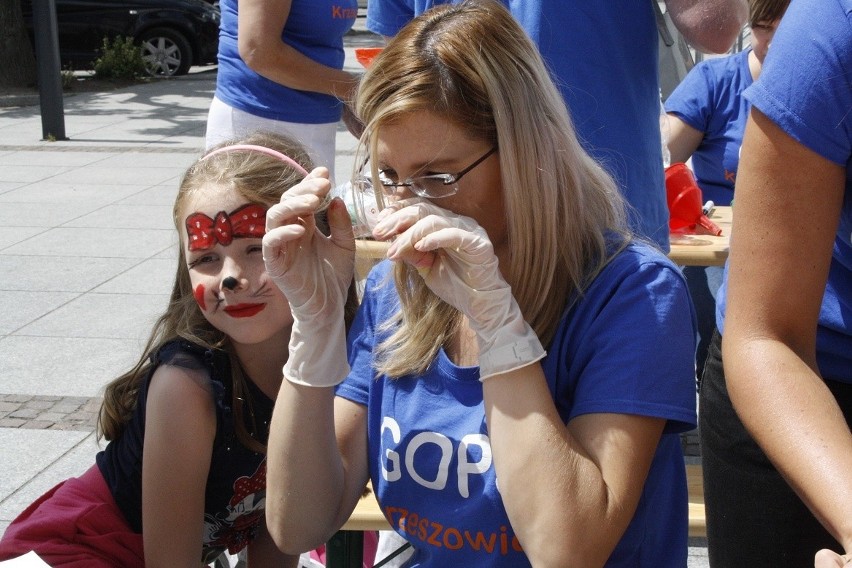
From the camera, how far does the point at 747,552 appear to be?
1.90 m

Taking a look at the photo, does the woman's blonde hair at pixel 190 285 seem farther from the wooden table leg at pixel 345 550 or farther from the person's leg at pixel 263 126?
the person's leg at pixel 263 126

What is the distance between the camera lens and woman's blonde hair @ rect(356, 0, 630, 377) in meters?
1.71

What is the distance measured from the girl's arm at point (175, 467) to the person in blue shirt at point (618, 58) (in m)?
1.10

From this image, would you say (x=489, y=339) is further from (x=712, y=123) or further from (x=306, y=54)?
(x=712, y=123)

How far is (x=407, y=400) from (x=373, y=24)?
5.40 ft

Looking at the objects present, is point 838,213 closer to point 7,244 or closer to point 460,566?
point 460,566

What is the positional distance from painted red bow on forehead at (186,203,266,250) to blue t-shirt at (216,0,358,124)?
1.66m

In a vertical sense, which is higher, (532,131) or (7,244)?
(532,131)

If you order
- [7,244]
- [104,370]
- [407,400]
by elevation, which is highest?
[407,400]

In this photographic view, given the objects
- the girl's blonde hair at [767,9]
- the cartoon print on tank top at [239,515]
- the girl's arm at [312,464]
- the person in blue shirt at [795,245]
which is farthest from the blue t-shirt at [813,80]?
the girl's blonde hair at [767,9]

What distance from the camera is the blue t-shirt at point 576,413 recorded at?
1655 mm

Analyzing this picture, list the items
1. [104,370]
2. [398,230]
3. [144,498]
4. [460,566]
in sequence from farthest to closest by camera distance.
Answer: [104,370]
[144,498]
[460,566]
[398,230]

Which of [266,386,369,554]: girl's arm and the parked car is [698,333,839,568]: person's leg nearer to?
[266,386,369,554]: girl's arm

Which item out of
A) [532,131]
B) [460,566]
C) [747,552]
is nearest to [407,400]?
[460,566]
